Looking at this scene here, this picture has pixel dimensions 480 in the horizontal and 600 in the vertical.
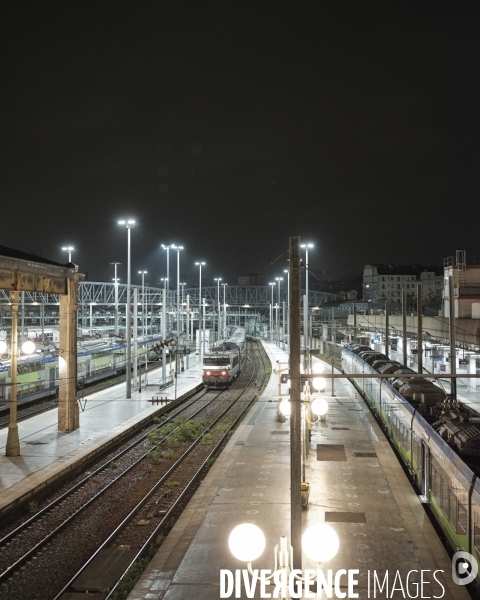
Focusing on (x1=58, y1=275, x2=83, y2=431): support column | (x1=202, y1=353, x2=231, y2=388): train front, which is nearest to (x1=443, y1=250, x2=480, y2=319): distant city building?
(x1=202, y1=353, x2=231, y2=388): train front

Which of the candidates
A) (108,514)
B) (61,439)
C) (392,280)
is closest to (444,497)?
(108,514)

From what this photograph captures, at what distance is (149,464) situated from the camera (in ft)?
62.0

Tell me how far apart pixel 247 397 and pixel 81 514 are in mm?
22311

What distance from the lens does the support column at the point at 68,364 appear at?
22.7m

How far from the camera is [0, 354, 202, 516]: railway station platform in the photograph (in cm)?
1557

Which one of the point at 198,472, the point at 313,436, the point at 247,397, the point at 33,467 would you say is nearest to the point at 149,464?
the point at 198,472

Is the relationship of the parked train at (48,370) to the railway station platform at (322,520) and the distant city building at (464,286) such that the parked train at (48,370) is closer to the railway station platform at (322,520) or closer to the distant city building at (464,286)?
the railway station platform at (322,520)

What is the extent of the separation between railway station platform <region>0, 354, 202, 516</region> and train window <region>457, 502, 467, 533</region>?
10.6 meters

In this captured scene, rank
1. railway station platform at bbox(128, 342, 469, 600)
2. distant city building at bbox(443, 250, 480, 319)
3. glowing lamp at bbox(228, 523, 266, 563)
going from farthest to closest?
distant city building at bbox(443, 250, 480, 319)
railway station platform at bbox(128, 342, 469, 600)
glowing lamp at bbox(228, 523, 266, 563)

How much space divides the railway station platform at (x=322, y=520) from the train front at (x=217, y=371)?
17.2m

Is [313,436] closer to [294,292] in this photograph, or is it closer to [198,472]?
[198,472]

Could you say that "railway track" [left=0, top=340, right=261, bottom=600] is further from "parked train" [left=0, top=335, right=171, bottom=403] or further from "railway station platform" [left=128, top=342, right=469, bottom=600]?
"parked train" [left=0, top=335, right=171, bottom=403]

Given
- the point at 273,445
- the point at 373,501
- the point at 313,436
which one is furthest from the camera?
the point at 313,436

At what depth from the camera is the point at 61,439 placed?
2125 cm
